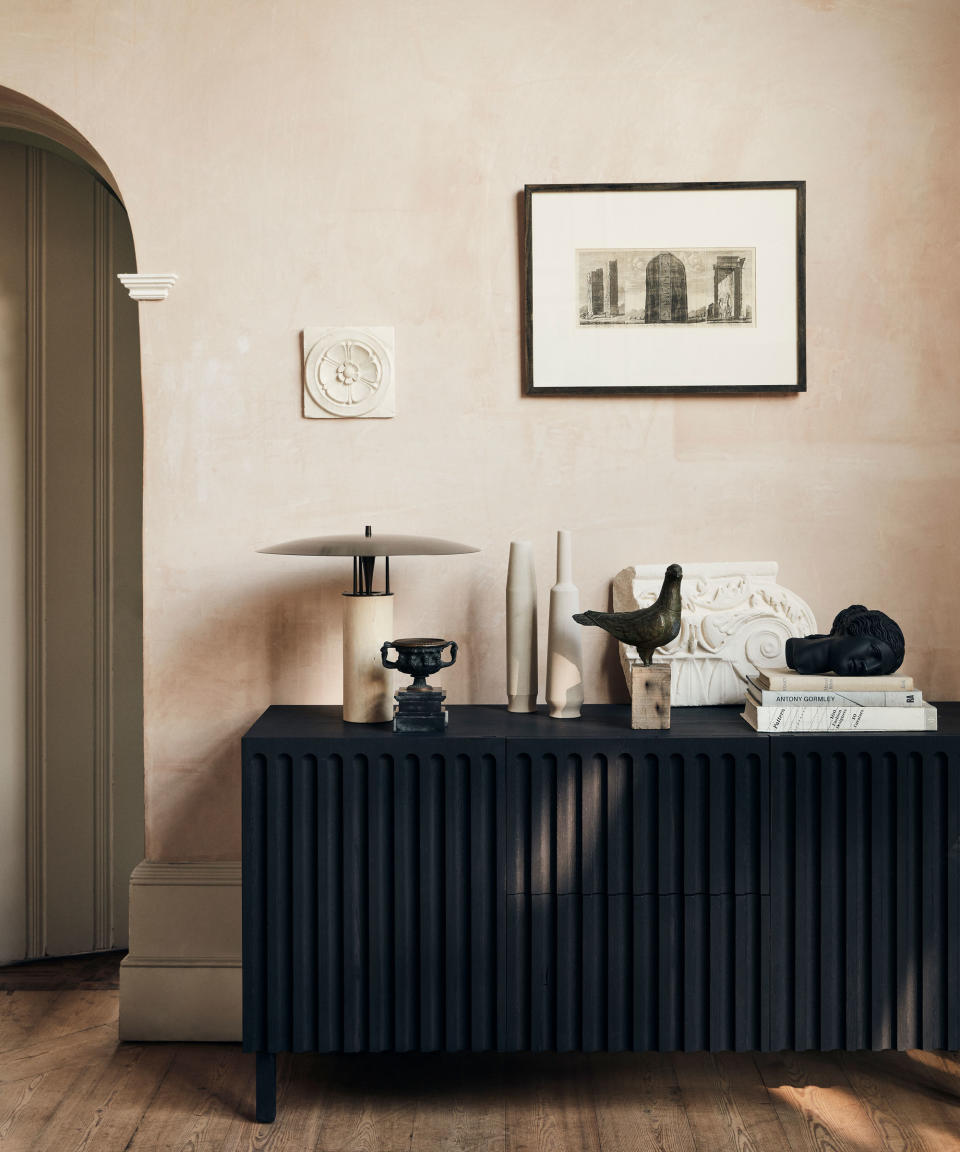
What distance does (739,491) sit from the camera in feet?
7.99

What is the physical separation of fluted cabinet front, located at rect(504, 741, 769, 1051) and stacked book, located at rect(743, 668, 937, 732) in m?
0.10

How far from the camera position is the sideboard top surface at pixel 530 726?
6.56 ft

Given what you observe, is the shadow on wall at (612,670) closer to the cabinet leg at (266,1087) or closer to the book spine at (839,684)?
the book spine at (839,684)

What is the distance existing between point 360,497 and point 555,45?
1.17m

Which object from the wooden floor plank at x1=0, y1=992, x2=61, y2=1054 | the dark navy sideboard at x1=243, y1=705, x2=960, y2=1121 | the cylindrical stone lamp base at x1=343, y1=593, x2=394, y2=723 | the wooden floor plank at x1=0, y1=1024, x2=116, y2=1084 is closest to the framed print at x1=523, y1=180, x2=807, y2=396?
the cylindrical stone lamp base at x1=343, y1=593, x2=394, y2=723

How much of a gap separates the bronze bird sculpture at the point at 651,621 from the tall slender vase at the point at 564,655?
0.09 meters

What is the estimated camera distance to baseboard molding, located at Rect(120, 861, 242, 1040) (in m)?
2.39

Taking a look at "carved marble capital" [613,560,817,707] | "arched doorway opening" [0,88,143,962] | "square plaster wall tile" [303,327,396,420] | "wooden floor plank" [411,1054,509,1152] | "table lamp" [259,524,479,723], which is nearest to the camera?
"wooden floor plank" [411,1054,509,1152]

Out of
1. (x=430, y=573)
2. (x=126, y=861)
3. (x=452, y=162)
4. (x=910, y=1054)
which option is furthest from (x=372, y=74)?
(x=910, y=1054)

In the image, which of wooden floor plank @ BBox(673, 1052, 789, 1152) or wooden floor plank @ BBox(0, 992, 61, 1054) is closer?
wooden floor plank @ BBox(673, 1052, 789, 1152)

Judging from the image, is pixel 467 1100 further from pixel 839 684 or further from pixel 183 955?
pixel 839 684

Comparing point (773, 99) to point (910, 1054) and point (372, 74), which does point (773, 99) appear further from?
point (910, 1054)

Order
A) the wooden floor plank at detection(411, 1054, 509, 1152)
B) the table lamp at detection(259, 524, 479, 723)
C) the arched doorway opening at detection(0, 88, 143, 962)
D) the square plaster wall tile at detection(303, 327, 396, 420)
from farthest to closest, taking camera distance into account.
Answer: the arched doorway opening at detection(0, 88, 143, 962) < the square plaster wall tile at detection(303, 327, 396, 420) < the table lamp at detection(259, 524, 479, 723) < the wooden floor plank at detection(411, 1054, 509, 1152)

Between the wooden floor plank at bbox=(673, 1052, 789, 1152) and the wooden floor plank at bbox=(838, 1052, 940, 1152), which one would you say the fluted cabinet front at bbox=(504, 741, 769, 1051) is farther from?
the wooden floor plank at bbox=(838, 1052, 940, 1152)
